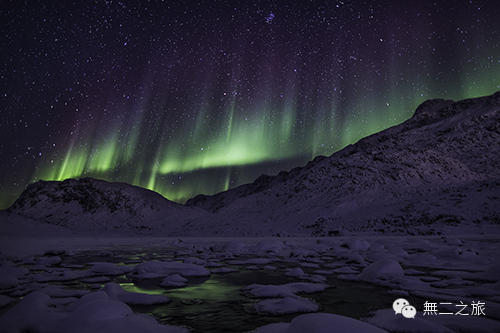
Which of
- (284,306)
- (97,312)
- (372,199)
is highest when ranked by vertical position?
(372,199)

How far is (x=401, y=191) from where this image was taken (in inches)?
2356

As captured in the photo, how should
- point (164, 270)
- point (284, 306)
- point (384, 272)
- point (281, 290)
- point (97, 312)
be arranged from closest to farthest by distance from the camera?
point (97, 312) < point (284, 306) < point (281, 290) < point (384, 272) < point (164, 270)

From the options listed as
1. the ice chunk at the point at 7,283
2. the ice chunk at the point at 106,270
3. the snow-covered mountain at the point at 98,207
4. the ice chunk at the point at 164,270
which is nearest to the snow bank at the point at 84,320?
the ice chunk at the point at 7,283

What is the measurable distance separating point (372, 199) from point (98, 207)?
101 metres

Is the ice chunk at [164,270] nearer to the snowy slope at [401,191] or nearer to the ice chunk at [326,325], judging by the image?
the ice chunk at [326,325]

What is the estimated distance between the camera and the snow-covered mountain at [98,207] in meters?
97.4

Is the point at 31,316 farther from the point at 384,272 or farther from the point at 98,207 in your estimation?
the point at 98,207

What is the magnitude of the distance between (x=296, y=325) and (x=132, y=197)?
121915 millimetres

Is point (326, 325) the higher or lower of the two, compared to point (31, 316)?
higher

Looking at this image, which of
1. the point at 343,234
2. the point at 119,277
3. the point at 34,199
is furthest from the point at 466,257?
the point at 34,199

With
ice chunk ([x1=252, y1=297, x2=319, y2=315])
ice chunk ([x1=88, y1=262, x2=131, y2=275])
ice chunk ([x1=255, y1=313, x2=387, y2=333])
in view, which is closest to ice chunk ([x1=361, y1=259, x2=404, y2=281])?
ice chunk ([x1=252, y1=297, x2=319, y2=315])

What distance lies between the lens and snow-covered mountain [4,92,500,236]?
4678 centimetres

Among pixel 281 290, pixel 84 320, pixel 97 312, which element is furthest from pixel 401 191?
pixel 84 320

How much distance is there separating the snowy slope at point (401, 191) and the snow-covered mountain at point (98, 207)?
37.2 metres
